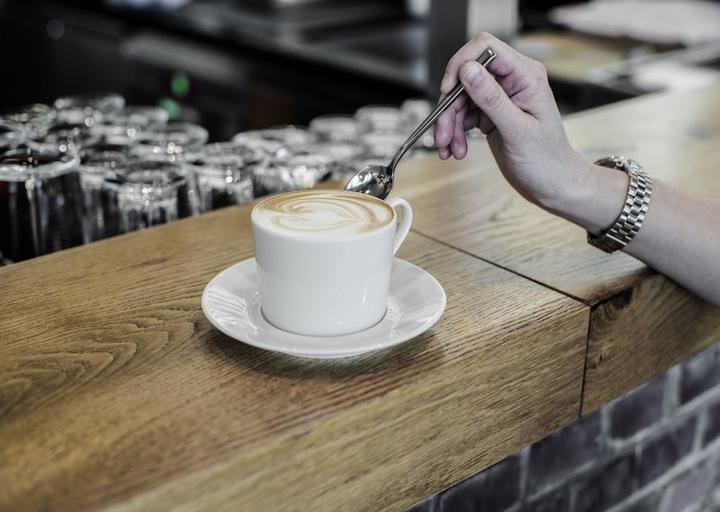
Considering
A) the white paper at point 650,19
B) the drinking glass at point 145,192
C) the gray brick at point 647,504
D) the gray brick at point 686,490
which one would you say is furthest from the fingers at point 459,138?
the white paper at point 650,19

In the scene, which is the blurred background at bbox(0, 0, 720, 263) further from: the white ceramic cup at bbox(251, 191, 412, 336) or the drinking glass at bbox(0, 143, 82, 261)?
the white ceramic cup at bbox(251, 191, 412, 336)

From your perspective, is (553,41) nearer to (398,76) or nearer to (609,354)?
(398,76)

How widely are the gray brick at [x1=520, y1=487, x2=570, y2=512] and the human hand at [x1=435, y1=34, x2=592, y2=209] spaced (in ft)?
1.67

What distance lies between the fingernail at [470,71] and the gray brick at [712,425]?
0.95 metres

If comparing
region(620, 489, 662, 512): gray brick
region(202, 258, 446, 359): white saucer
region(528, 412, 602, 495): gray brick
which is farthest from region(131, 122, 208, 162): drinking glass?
region(620, 489, 662, 512): gray brick

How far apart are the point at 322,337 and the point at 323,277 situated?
61 millimetres

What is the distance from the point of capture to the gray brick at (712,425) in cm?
163

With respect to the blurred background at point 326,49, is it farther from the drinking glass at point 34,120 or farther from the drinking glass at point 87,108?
the drinking glass at point 34,120

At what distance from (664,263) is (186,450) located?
63 cm

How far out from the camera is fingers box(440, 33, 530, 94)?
3.32 ft

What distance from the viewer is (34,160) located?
119cm

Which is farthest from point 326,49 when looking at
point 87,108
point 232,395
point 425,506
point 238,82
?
point 232,395

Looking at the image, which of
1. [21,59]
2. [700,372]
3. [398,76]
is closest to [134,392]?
[700,372]

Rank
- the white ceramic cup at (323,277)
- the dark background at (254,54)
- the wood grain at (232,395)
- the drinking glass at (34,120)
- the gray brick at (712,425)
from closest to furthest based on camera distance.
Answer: the wood grain at (232,395) < the white ceramic cup at (323,277) < the drinking glass at (34,120) < the gray brick at (712,425) < the dark background at (254,54)
